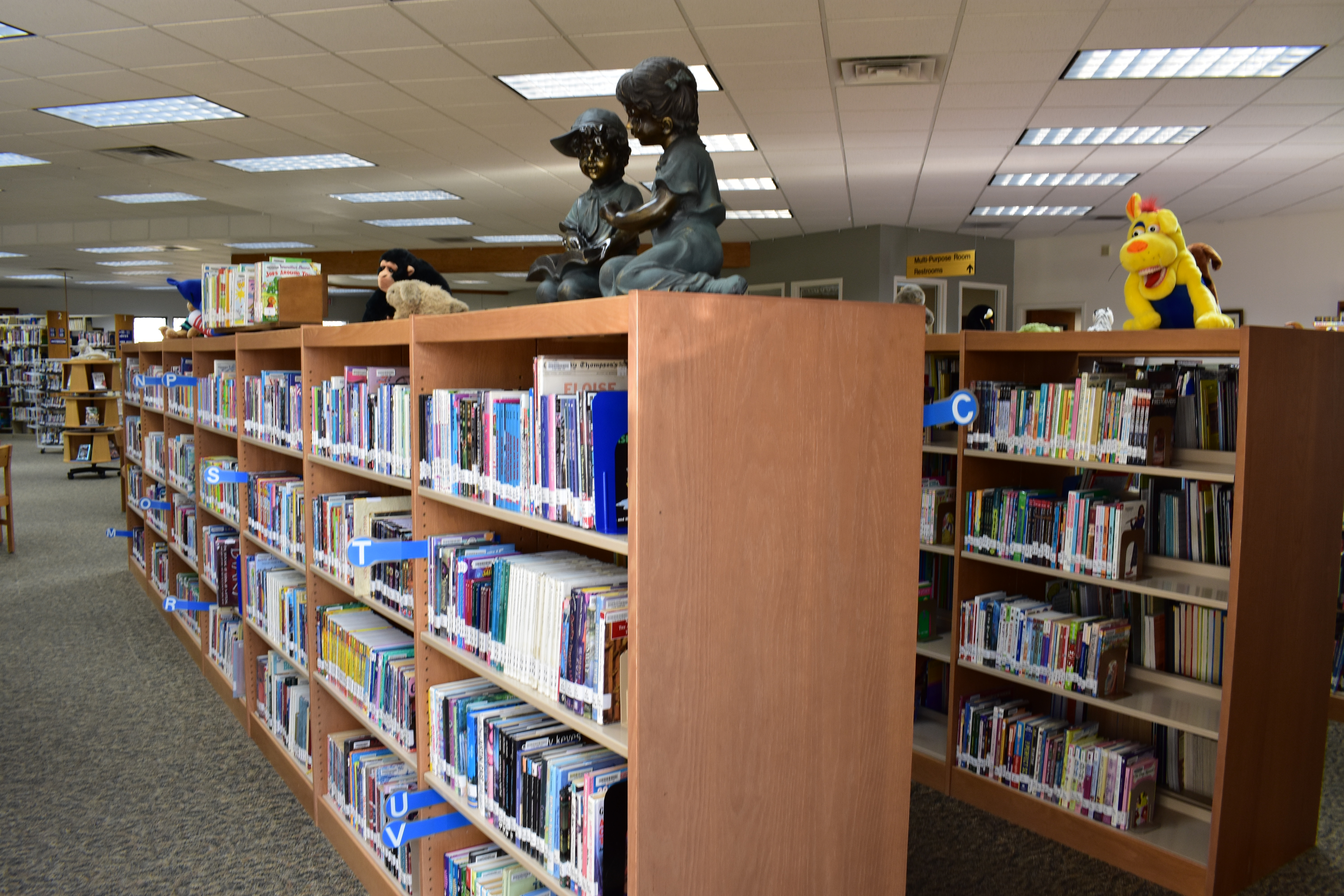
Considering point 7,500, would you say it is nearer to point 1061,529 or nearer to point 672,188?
point 672,188

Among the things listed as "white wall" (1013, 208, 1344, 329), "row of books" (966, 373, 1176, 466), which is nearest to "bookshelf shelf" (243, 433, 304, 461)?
"row of books" (966, 373, 1176, 466)

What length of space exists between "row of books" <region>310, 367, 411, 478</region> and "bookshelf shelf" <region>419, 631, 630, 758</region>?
0.48 metres

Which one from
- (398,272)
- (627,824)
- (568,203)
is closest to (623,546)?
(627,824)

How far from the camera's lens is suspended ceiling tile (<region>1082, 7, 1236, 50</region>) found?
4262mm

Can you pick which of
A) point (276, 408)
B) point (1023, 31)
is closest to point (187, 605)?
point (276, 408)

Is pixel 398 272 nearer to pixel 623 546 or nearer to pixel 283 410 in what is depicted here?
pixel 283 410

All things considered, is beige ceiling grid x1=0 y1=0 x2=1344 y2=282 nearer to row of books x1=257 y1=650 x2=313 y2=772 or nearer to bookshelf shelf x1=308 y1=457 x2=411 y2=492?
bookshelf shelf x1=308 y1=457 x2=411 y2=492

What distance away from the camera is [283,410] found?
131 inches

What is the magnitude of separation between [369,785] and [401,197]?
26.0 feet

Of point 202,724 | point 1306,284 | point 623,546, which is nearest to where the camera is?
point 623,546

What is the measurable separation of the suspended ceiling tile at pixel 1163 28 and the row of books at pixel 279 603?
4472 millimetres

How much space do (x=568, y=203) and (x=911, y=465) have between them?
8.10 meters

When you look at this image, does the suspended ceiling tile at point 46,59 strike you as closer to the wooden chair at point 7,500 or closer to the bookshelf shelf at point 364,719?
the wooden chair at point 7,500

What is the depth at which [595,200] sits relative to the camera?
85.5 inches
